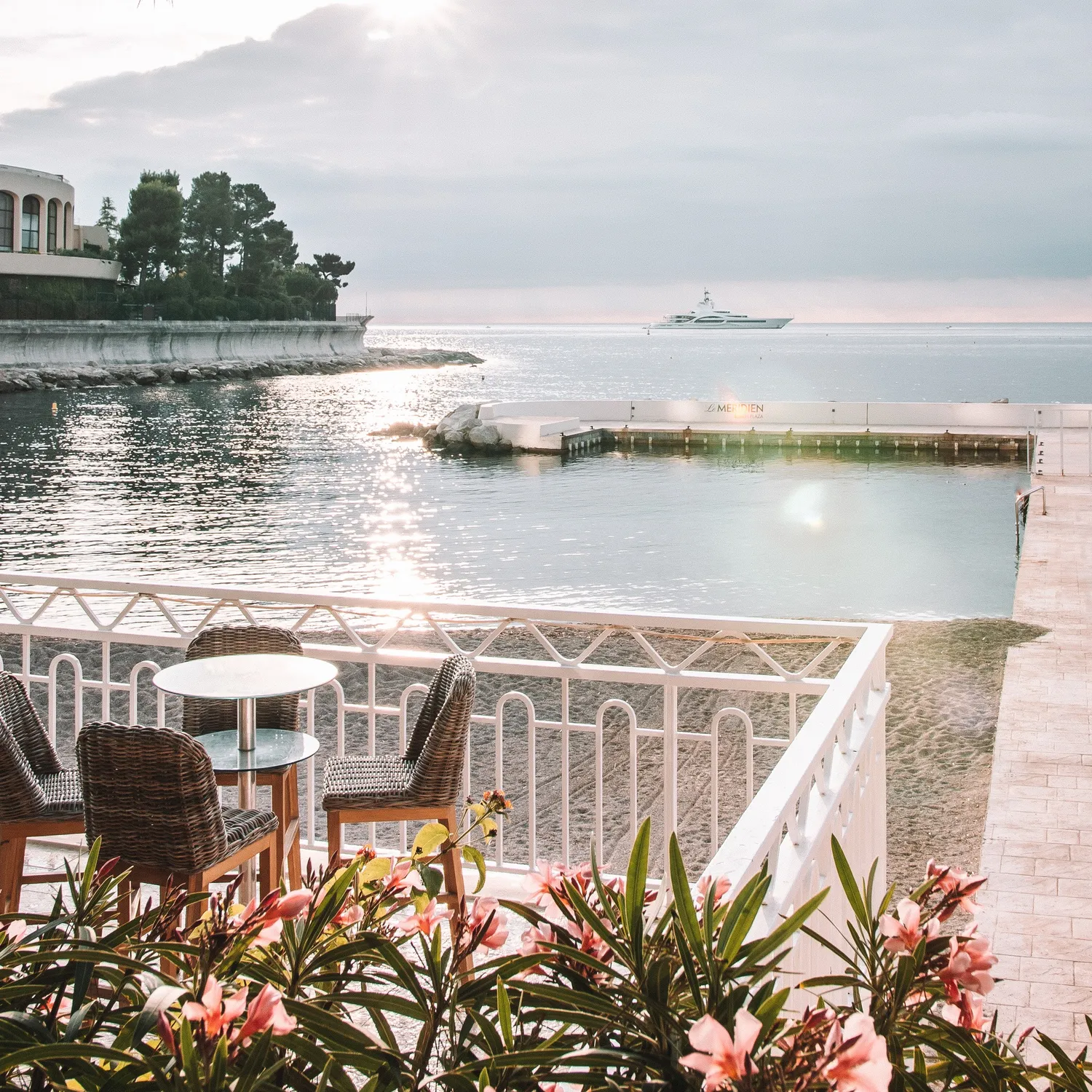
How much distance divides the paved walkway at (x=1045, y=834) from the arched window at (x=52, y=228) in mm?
86905

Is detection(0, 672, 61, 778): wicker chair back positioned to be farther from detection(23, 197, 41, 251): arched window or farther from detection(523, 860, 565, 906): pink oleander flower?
detection(23, 197, 41, 251): arched window

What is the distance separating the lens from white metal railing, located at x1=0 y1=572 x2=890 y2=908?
10.2ft

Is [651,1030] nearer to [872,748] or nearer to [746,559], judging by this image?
[872,748]

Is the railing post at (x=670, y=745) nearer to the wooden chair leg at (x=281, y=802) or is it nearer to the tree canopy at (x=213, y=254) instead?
the wooden chair leg at (x=281, y=802)

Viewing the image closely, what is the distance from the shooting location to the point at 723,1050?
1.10m

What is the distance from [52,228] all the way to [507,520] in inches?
2723

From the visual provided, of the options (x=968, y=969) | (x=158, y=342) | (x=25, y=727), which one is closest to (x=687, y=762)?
(x=25, y=727)

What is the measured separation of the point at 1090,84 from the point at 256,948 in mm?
85292

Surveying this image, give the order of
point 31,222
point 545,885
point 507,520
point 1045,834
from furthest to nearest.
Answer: point 31,222
point 507,520
point 1045,834
point 545,885

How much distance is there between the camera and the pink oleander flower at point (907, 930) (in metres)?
1.45

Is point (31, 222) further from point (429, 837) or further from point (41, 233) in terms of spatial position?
point (429, 837)

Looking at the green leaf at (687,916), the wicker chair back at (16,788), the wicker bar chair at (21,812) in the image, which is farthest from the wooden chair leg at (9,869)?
the green leaf at (687,916)

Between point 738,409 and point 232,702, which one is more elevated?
point 738,409

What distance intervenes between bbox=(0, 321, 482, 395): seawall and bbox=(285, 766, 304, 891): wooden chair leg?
7444cm
